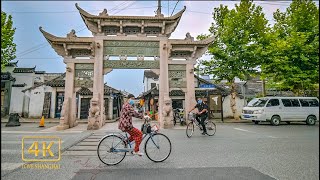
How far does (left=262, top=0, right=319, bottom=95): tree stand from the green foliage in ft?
3.79

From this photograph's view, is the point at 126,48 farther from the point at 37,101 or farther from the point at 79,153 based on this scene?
the point at 37,101

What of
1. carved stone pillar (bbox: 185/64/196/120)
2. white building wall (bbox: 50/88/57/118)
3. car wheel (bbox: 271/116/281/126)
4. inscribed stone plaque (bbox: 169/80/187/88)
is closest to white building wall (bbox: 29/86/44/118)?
white building wall (bbox: 50/88/57/118)

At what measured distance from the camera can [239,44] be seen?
741 inches

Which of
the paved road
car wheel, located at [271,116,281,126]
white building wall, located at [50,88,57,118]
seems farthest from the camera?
white building wall, located at [50,88,57,118]

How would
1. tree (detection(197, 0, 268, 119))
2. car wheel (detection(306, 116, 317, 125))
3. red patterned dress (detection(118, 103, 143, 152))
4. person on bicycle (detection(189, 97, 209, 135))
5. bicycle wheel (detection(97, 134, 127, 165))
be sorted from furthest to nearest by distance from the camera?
tree (detection(197, 0, 268, 119)) < car wheel (detection(306, 116, 317, 125)) < person on bicycle (detection(189, 97, 209, 135)) < red patterned dress (detection(118, 103, 143, 152)) < bicycle wheel (detection(97, 134, 127, 165))

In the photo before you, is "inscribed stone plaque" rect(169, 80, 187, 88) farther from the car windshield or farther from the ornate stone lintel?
the car windshield

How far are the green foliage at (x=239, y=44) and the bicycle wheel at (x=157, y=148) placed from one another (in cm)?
1483

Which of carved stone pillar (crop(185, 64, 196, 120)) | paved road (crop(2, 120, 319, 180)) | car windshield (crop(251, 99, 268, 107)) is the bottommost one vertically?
paved road (crop(2, 120, 319, 180))

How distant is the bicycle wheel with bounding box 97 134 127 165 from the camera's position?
17.2ft

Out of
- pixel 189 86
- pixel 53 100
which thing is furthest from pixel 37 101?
pixel 189 86

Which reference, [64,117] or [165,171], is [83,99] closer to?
[64,117]

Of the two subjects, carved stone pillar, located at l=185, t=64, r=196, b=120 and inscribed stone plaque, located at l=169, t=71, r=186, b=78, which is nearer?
carved stone pillar, located at l=185, t=64, r=196, b=120

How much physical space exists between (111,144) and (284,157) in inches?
187

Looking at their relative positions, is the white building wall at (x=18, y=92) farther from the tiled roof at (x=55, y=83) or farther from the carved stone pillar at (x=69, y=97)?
the carved stone pillar at (x=69, y=97)
